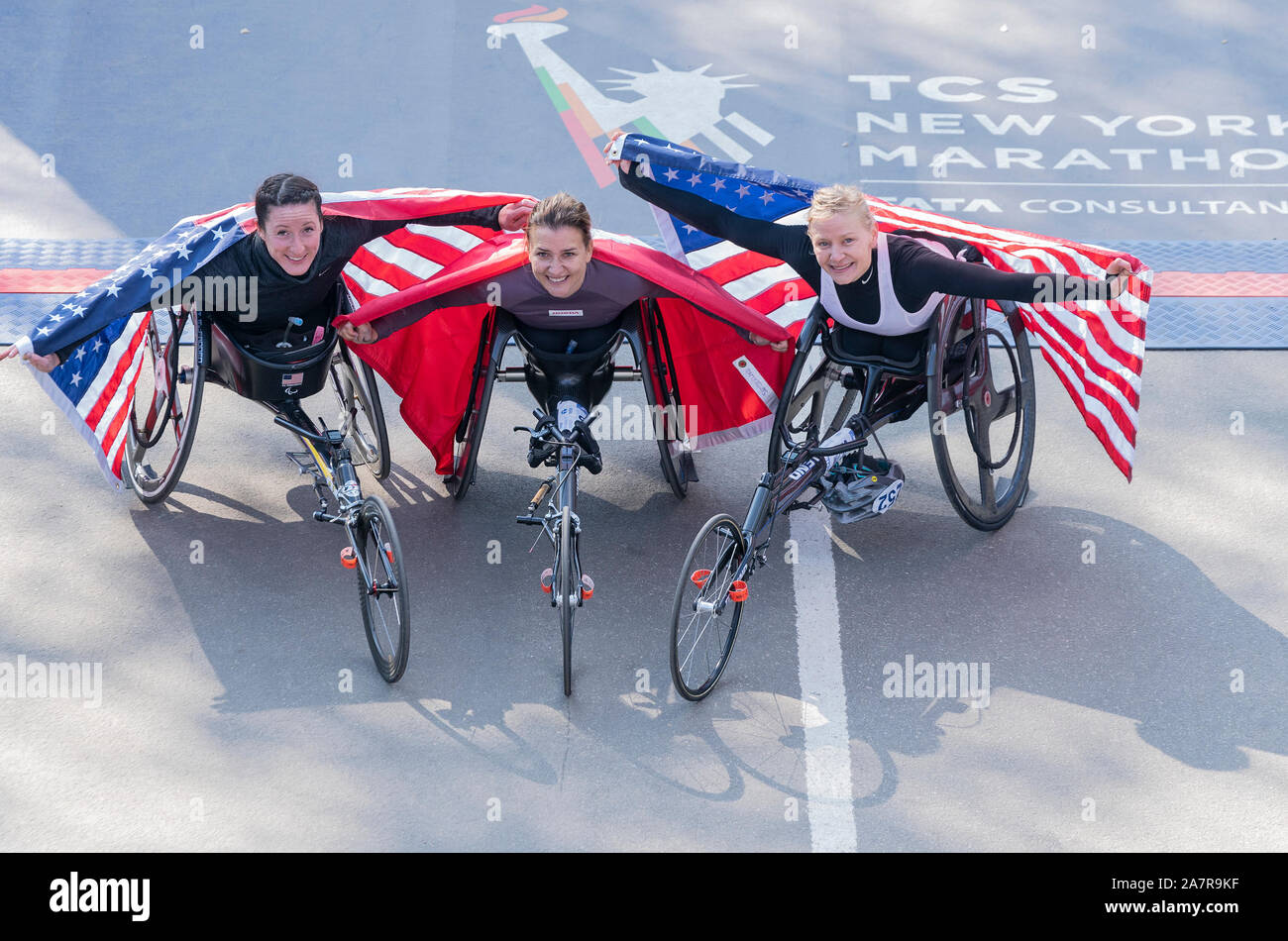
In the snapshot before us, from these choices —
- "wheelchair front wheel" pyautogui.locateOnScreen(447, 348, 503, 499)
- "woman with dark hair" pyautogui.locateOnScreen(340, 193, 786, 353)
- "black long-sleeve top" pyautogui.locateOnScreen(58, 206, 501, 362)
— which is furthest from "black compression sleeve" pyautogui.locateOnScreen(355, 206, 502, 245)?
"wheelchair front wheel" pyautogui.locateOnScreen(447, 348, 503, 499)

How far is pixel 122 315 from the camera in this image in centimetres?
625

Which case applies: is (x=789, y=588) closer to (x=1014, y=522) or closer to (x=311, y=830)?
(x=1014, y=522)

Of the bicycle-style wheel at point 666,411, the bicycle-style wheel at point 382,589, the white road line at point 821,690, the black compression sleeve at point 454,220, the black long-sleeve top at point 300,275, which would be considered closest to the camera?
the white road line at point 821,690

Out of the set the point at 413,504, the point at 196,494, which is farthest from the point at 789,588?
the point at 196,494

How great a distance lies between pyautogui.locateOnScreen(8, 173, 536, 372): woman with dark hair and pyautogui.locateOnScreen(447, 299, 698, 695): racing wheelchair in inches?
24.3

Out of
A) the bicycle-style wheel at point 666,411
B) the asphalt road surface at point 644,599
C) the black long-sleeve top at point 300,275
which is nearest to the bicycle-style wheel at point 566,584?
the asphalt road surface at point 644,599

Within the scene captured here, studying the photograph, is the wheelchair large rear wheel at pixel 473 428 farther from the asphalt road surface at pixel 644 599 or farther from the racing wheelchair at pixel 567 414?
the asphalt road surface at pixel 644 599

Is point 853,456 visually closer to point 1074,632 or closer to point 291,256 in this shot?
point 1074,632

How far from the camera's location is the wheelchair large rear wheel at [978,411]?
256 inches

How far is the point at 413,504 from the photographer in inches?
289

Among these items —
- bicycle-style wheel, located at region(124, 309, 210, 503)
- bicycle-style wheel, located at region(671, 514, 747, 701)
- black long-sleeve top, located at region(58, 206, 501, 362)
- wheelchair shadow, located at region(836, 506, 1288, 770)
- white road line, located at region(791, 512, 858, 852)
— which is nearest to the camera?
white road line, located at region(791, 512, 858, 852)

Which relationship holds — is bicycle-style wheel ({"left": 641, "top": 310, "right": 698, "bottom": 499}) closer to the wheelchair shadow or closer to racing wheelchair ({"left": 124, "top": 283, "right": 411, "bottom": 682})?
the wheelchair shadow

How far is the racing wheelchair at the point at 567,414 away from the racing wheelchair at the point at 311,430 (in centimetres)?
58

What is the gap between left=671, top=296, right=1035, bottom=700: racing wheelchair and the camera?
6.20 m
